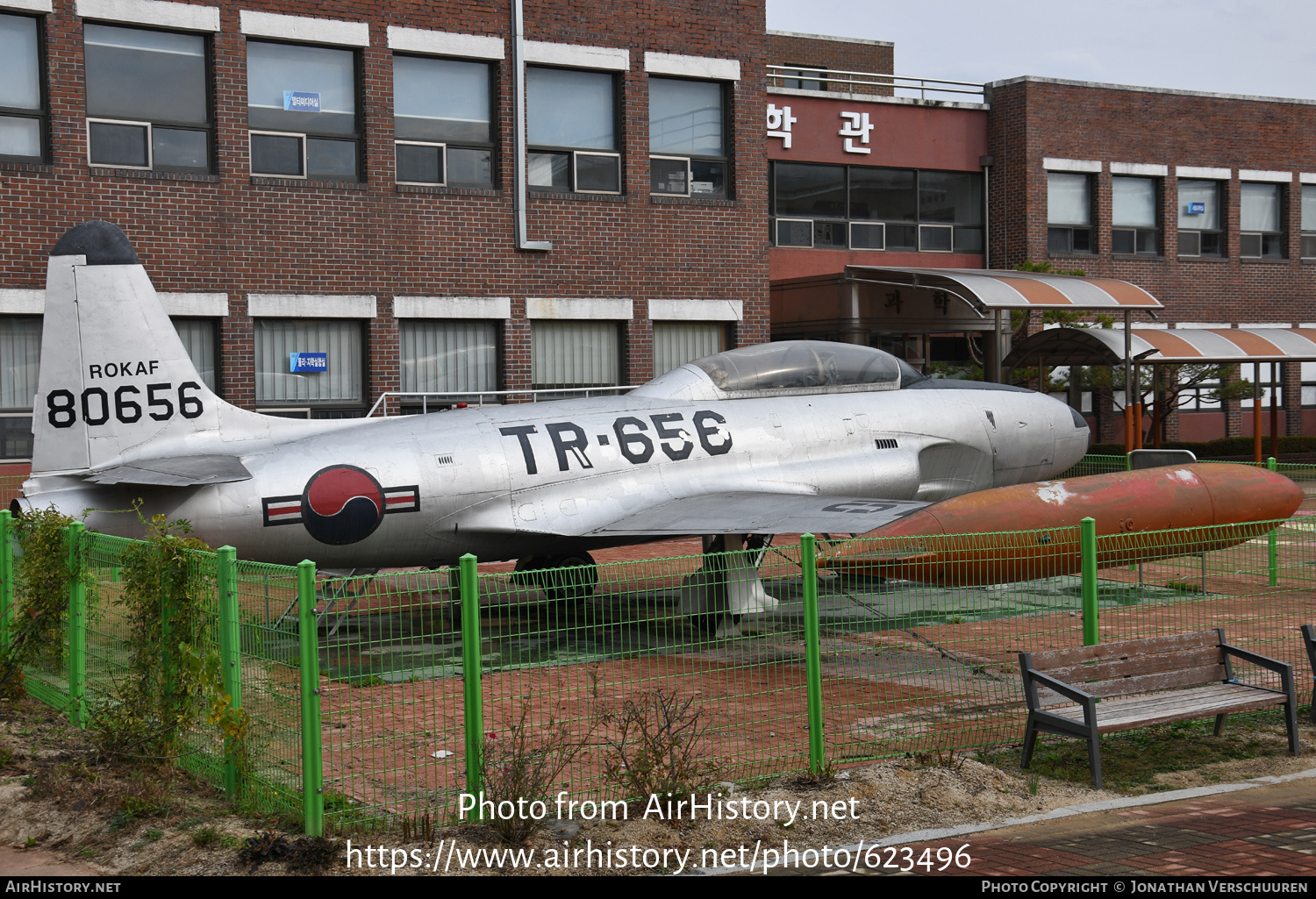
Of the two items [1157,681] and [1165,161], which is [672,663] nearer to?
[1157,681]

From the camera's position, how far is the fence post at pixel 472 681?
23.1 ft

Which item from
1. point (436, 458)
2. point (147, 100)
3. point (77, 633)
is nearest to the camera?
point (77, 633)

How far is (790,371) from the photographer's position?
15.1m

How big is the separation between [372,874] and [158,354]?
8.01 meters

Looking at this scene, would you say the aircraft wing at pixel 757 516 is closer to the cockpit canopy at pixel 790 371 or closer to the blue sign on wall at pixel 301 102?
the cockpit canopy at pixel 790 371

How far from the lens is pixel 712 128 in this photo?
2497 centimetres

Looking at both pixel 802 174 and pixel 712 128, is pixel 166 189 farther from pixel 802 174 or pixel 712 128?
pixel 802 174

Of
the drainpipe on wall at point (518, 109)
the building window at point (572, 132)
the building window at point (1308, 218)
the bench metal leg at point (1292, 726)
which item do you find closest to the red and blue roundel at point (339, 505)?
the bench metal leg at point (1292, 726)

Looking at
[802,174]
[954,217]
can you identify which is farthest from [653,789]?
[954,217]

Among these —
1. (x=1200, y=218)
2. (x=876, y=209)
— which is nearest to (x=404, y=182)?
(x=876, y=209)

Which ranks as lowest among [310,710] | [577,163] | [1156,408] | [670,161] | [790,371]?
[310,710]

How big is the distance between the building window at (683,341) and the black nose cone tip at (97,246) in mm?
12894

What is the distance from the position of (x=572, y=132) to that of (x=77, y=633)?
52.7ft

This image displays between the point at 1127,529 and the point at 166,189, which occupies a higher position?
the point at 166,189
